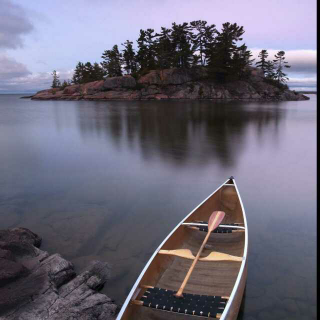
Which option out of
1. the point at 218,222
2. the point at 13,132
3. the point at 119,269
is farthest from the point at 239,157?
the point at 13,132

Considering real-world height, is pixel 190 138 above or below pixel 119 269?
above

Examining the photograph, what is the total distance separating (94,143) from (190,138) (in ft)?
23.0

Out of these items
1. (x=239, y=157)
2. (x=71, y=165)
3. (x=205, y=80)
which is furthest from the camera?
(x=205, y=80)

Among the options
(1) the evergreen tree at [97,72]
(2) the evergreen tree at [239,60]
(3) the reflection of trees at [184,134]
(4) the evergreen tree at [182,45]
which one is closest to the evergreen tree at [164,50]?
(4) the evergreen tree at [182,45]

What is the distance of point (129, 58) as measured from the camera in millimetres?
67375

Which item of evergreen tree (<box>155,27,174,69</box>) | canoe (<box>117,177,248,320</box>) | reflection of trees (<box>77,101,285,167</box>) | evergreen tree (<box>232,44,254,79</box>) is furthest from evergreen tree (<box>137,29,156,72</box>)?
canoe (<box>117,177,248,320</box>)

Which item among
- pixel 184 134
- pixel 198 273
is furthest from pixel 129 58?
pixel 198 273

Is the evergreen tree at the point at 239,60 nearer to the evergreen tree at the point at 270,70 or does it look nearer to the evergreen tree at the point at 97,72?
the evergreen tree at the point at 270,70

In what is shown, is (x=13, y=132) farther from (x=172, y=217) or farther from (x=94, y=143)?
(x=172, y=217)

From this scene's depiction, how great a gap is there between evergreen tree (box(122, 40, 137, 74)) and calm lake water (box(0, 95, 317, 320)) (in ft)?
163

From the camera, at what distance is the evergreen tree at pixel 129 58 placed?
66750 mm

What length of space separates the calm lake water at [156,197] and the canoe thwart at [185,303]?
1.43 metres

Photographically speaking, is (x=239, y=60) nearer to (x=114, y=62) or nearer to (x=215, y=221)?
(x=114, y=62)

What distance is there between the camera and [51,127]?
95.8 ft
